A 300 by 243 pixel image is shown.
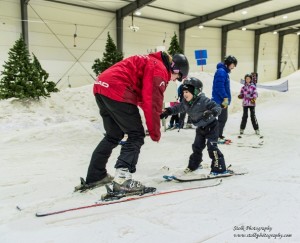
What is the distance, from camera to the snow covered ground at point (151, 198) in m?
2.14

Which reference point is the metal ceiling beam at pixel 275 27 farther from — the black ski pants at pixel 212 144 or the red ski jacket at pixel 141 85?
the red ski jacket at pixel 141 85

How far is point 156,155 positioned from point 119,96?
2945mm

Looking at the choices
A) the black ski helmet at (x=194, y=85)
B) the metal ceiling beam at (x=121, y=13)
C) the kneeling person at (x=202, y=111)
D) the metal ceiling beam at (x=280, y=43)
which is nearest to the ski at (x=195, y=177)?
the kneeling person at (x=202, y=111)

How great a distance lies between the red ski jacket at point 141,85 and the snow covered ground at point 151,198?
83 centimetres

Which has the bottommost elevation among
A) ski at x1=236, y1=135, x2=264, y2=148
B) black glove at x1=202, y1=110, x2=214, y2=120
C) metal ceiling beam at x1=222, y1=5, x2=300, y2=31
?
ski at x1=236, y1=135, x2=264, y2=148

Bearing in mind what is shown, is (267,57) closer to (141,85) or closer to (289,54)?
(289,54)

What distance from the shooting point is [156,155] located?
227 inches

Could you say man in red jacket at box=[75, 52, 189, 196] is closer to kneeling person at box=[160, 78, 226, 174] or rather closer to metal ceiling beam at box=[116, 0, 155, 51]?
kneeling person at box=[160, 78, 226, 174]

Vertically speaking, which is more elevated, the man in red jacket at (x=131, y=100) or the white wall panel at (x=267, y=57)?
the white wall panel at (x=267, y=57)

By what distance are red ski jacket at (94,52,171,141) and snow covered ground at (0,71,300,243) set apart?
0.83 metres

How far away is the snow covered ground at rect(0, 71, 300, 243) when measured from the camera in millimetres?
2145

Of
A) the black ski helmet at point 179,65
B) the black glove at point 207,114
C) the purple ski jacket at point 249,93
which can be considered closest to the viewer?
the black ski helmet at point 179,65

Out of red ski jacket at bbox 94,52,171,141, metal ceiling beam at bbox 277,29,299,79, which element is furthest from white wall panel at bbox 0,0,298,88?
red ski jacket at bbox 94,52,171,141

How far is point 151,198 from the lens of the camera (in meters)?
2.95
